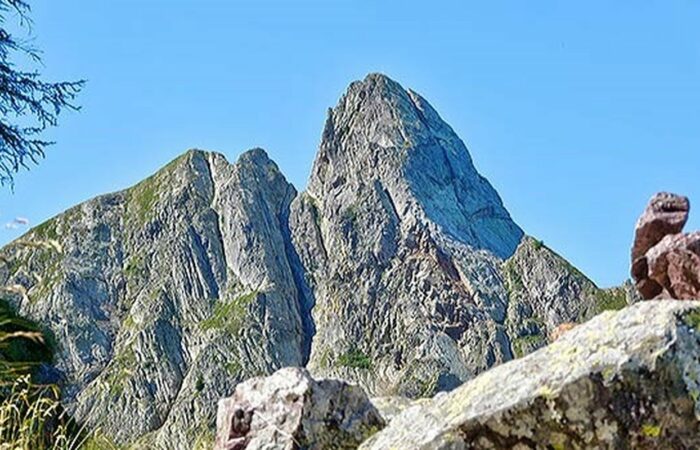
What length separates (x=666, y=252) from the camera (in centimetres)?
858

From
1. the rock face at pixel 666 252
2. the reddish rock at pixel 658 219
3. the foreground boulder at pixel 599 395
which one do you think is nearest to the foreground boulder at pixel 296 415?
the foreground boulder at pixel 599 395

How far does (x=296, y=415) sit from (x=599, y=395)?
275cm

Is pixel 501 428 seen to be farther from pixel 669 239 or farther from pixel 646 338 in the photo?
pixel 669 239

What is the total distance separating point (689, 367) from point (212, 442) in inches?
177

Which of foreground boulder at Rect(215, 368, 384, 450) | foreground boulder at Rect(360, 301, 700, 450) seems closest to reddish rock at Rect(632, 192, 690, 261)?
foreground boulder at Rect(215, 368, 384, 450)

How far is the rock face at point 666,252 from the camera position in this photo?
327 inches

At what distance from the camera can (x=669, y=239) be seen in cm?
870

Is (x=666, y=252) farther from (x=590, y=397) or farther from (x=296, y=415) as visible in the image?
(x=590, y=397)

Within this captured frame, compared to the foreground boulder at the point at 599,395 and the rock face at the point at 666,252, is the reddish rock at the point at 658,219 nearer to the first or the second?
the rock face at the point at 666,252

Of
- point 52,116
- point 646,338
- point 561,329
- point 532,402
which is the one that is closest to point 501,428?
point 532,402

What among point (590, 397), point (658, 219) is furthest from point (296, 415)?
point (658, 219)

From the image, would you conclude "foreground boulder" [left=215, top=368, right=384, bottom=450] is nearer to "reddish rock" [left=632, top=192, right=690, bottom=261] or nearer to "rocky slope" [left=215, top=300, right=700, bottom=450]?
"rocky slope" [left=215, top=300, right=700, bottom=450]

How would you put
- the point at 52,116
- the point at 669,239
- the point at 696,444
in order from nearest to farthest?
the point at 696,444 < the point at 669,239 < the point at 52,116

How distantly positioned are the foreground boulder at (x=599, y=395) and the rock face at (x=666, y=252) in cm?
317
